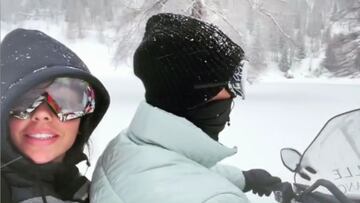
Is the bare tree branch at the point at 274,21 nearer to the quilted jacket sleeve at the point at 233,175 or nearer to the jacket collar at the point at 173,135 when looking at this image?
the quilted jacket sleeve at the point at 233,175

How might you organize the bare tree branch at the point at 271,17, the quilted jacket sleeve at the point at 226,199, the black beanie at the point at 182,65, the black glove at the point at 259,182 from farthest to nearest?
the bare tree branch at the point at 271,17
the black glove at the point at 259,182
the black beanie at the point at 182,65
the quilted jacket sleeve at the point at 226,199

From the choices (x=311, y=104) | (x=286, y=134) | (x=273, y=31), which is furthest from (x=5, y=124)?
(x=273, y=31)

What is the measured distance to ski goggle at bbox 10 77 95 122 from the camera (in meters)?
0.62

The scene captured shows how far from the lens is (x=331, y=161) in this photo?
1197 mm

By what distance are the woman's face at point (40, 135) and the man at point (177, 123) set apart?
8 cm

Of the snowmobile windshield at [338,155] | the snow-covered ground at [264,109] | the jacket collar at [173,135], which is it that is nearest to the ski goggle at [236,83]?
the jacket collar at [173,135]

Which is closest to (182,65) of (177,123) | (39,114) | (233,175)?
(177,123)

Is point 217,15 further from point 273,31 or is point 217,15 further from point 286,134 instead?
point 286,134

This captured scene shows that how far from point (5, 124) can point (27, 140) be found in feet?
0.17

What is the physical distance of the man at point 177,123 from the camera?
62 centimetres

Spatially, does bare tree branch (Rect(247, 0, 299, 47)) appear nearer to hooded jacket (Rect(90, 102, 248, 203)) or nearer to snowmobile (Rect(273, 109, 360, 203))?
snowmobile (Rect(273, 109, 360, 203))

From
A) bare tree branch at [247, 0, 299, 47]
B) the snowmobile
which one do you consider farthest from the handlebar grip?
bare tree branch at [247, 0, 299, 47]

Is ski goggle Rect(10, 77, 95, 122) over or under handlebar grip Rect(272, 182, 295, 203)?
over

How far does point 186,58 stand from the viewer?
0.73 metres
